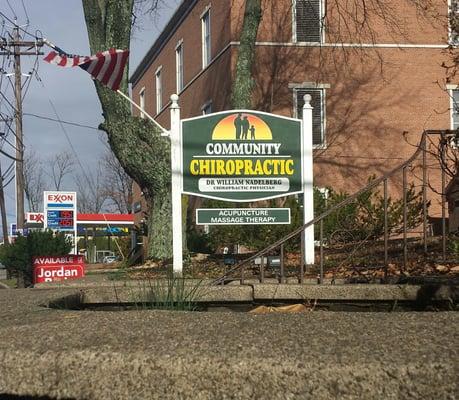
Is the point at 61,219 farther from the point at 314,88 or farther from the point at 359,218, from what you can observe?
the point at 359,218

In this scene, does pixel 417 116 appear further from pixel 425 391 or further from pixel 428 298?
pixel 425 391

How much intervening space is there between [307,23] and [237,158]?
17.4 m

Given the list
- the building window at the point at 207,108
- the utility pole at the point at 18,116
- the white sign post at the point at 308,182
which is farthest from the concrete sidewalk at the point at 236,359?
the utility pole at the point at 18,116

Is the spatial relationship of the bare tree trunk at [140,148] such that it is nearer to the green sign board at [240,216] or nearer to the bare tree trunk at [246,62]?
the bare tree trunk at [246,62]

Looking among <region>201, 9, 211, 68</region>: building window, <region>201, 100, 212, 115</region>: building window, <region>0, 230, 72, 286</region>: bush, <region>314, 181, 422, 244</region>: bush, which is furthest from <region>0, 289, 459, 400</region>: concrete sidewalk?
<region>201, 9, 211, 68</region>: building window

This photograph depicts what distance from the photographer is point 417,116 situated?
24266 millimetres

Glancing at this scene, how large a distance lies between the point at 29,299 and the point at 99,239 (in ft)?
201

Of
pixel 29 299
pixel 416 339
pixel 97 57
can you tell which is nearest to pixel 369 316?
pixel 416 339

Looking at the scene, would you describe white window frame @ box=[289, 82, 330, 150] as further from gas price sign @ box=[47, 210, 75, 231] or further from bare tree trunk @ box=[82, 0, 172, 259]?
bare tree trunk @ box=[82, 0, 172, 259]

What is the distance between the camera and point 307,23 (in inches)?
953

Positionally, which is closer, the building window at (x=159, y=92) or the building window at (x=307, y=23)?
the building window at (x=307, y=23)

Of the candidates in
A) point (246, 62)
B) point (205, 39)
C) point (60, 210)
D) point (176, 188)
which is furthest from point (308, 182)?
point (60, 210)

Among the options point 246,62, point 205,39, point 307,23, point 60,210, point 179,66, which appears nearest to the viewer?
point 246,62

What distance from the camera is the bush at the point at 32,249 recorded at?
1812 cm
